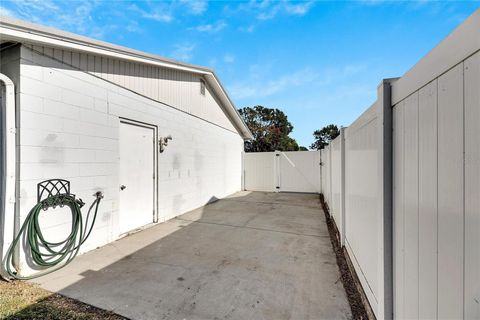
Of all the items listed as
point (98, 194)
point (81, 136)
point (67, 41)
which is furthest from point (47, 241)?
point (67, 41)

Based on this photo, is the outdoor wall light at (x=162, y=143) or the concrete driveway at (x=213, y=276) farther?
the outdoor wall light at (x=162, y=143)

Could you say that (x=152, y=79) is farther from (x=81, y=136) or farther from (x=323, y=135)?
(x=323, y=135)

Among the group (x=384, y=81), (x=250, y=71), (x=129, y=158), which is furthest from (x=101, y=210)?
(x=250, y=71)

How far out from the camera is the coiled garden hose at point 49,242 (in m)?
2.84

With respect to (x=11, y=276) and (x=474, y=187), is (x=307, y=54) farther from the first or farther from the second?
(x=11, y=276)

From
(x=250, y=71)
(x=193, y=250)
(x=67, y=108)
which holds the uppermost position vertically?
(x=250, y=71)

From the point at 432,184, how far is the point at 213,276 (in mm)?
2570

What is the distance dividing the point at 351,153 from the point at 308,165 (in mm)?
7676

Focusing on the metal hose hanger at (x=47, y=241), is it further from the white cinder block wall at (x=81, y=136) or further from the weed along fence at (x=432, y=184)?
the weed along fence at (x=432, y=184)

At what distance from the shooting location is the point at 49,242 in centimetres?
316

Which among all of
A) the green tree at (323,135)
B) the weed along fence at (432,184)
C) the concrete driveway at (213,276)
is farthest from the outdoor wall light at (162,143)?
the green tree at (323,135)

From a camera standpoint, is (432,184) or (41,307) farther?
(41,307)

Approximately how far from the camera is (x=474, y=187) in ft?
2.47

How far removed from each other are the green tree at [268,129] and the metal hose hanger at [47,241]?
2166 cm
